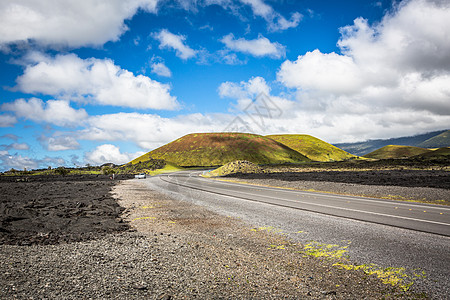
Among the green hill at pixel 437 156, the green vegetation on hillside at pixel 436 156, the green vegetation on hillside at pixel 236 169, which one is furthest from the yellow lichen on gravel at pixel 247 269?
the green hill at pixel 437 156

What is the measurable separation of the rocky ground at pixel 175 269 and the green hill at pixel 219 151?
12481 centimetres

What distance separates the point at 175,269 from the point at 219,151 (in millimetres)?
143612

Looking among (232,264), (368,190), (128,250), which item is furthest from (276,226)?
(368,190)

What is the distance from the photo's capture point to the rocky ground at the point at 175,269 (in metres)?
3.78

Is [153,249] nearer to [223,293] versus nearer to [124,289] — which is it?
[124,289]

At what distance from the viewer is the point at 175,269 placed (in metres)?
4.66

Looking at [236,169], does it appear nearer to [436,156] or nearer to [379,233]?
[379,233]

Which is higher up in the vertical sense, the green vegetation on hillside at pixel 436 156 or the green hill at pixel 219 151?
the green hill at pixel 219 151

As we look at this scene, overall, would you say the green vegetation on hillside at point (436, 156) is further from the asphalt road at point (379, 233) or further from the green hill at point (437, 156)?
the asphalt road at point (379, 233)

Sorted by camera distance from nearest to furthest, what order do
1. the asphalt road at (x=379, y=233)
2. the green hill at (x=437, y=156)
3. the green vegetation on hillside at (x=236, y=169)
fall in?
the asphalt road at (x=379, y=233) → the green vegetation on hillside at (x=236, y=169) → the green hill at (x=437, y=156)

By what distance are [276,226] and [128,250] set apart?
487cm

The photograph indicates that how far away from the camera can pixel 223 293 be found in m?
3.80

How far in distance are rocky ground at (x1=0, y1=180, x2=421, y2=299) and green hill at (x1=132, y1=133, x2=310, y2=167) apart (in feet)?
409

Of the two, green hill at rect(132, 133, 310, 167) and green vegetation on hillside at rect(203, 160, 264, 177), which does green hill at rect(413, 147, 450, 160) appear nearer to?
green vegetation on hillside at rect(203, 160, 264, 177)
